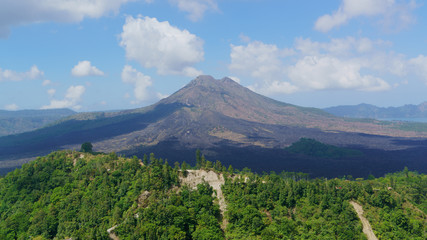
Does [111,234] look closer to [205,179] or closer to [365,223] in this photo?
[205,179]

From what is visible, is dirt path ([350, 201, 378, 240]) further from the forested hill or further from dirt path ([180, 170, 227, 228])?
dirt path ([180, 170, 227, 228])

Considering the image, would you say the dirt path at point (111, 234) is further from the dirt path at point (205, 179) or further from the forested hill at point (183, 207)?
the dirt path at point (205, 179)

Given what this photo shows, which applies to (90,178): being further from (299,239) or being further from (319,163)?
(319,163)

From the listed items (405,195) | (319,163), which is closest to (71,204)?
(405,195)

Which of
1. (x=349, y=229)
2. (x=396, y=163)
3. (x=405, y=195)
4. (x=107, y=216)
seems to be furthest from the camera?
(x=396, y=163)

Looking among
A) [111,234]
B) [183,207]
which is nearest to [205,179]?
[183,207]

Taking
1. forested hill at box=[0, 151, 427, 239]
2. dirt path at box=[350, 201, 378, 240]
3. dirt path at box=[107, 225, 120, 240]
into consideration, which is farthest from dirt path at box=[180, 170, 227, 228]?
dirt path at box=[350, 201, 378, 240]

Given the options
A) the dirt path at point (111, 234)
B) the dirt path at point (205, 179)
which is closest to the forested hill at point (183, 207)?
the dirt path at point (111, 234)

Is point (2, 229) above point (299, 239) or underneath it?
underneath
